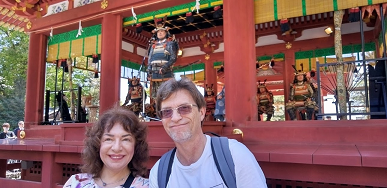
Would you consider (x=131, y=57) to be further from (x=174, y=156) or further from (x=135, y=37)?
(x=174, y=156)

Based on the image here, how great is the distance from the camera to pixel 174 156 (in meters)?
1.88

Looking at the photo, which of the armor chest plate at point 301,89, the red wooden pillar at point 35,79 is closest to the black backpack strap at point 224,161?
the armor chest plate at point 301,89

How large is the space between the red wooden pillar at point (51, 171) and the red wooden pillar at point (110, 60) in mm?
1584

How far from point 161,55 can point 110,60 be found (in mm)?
1460

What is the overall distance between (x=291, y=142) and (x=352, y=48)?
5.35 m

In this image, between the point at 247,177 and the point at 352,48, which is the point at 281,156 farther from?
the point at 352,48

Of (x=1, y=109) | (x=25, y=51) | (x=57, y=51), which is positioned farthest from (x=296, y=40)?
(x=1, y=109)

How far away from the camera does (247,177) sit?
1.52 metres

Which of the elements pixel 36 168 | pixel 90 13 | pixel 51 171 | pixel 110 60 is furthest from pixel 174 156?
pixel 90 13

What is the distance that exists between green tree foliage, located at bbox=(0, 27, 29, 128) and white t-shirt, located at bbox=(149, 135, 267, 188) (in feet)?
63.6

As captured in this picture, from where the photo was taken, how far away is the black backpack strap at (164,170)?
172 centimetres

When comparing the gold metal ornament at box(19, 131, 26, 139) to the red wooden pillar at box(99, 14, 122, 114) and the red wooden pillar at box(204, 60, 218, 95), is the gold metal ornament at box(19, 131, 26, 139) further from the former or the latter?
the red wooden pillar at box(204, 60, 218, 95)

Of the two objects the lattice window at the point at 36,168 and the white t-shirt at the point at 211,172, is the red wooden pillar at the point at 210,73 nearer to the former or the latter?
the lattice window at the point at 36,168

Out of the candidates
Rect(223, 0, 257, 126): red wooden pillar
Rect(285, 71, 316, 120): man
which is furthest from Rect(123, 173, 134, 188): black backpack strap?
Rect(285, 71, 316, 120): man
